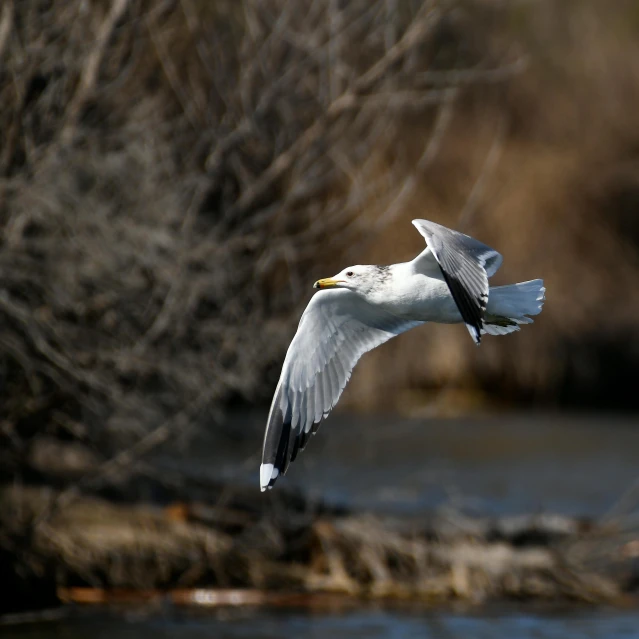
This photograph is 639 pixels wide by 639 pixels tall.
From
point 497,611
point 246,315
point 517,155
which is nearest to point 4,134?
point 246,315

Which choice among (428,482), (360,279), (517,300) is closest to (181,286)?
(360,279)

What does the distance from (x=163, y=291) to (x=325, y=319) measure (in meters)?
2.22

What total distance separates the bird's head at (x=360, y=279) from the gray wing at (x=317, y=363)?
11.2 inches

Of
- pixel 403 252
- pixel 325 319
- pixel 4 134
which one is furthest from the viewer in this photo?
pixel 403 252

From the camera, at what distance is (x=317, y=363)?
7.39 meters

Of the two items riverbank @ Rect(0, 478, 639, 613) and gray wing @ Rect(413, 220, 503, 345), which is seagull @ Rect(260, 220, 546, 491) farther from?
riverbank @ Rect(0, 478, 639, 613)

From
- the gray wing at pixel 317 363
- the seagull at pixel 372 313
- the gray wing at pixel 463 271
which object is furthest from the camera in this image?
the gray wing at pixel 317 363

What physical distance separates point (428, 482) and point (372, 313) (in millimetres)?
5893

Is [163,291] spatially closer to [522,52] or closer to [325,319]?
[325,319]

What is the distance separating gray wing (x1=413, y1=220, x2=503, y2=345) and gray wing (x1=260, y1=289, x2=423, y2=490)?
891mm

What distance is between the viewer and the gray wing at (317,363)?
23.6 feet

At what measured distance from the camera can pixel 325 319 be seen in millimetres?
7387

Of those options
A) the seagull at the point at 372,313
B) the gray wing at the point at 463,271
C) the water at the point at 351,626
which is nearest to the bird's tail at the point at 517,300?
the seagull at the point at 372,313

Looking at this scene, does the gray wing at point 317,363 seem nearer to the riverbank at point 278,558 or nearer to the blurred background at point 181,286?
the blurred background at point 181,286
